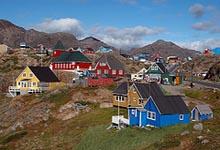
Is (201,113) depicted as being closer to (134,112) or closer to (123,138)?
(134,112)

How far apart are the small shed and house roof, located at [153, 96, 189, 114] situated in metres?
3.45

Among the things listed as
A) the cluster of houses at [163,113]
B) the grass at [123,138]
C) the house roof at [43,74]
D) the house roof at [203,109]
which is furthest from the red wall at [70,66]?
the house roof at [203,109]

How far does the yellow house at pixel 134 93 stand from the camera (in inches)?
2504

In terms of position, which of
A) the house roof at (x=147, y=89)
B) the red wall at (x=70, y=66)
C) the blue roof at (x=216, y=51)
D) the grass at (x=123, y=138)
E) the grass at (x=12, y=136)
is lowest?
the grass at (x=12, y=136)

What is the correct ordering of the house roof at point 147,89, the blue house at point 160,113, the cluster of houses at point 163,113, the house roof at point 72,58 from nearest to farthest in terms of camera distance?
the blue house at point 160,113
the cluster of houses at point 163,113
the house roof at point 147,89
the house roof at point 72,58

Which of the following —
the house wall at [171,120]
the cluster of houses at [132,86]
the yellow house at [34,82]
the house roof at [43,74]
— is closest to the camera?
the house wall at [171,120]

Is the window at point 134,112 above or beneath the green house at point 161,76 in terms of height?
beneath

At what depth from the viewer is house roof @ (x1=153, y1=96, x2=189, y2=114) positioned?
51.4 metres

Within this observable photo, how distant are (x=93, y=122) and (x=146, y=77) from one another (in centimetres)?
4286

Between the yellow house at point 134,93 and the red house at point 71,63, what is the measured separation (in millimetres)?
43206

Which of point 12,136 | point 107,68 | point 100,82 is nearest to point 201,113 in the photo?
point 12,136

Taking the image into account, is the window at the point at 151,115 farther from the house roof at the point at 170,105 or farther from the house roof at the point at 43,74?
the house roof at the point at 43,74

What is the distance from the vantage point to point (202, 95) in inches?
2894

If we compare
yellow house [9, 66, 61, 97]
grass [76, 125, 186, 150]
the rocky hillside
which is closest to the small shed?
grass [76, 125, 186, 150]
